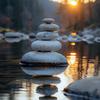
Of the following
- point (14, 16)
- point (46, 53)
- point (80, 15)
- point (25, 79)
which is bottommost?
point (25, 79)

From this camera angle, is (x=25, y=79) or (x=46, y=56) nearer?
(x=25, y=79)

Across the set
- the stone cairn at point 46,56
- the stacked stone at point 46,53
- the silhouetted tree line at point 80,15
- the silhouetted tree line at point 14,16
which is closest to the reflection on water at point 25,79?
the stone cairn at point 46,56

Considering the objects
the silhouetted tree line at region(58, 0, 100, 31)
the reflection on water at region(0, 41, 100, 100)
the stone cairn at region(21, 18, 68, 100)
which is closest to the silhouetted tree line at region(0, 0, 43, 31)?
the silhouetted tree line at region(58, 0, 100, 31)

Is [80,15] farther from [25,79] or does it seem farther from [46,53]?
[25,79]

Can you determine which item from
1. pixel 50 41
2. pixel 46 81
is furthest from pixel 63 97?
pixel 50 41

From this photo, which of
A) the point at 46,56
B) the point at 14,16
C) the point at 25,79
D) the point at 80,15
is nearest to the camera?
the point at 25,79

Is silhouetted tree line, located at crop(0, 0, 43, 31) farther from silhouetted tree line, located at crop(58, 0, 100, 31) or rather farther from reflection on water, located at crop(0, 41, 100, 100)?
reflection on water, located at crop(0, 41, 100, 100)

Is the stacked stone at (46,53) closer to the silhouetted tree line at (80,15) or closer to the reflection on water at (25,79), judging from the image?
the reflection on water at (25,79)

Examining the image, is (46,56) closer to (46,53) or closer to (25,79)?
(46,53)

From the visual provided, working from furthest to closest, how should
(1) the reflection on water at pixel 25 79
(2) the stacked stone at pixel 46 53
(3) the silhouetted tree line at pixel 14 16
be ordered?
(3) the silhouetted tree line at pixel 14 16
(2) the stacked stone at pixel 46 53
(1) the reflection on water at pixel 25 79

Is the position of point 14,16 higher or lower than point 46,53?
higher

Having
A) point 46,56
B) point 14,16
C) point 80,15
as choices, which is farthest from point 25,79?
point 80,15

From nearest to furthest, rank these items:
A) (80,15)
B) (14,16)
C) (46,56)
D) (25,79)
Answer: (25,79) → (46,56) → (14,16) → (80,15)

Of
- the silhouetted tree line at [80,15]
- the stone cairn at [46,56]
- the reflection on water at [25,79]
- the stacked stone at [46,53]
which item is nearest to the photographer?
the reflection on water at [25,79]
